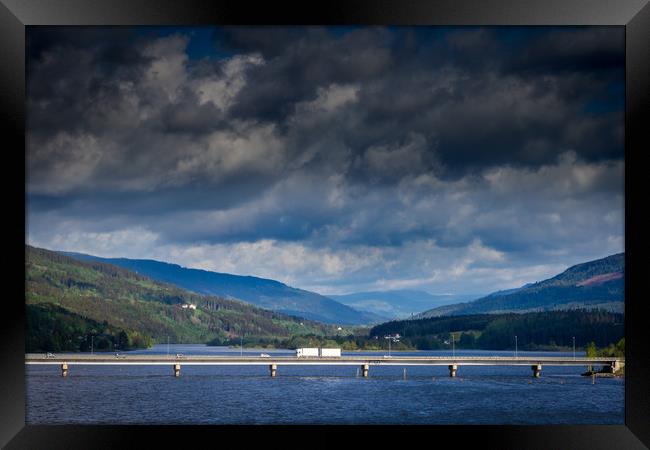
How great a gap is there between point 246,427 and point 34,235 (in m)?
112

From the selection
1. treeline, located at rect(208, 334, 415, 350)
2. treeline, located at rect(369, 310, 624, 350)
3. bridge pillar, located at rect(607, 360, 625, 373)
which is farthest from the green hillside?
bridge pillar, located at rect(607, 360, 625, 373)

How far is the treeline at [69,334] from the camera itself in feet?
257

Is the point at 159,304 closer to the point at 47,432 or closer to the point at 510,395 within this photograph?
the point at 510,395

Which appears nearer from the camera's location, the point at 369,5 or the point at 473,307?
the point at 369,5

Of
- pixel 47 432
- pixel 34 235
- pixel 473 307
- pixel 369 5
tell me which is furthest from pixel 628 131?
pixel 473 307

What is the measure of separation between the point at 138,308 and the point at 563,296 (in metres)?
77.9

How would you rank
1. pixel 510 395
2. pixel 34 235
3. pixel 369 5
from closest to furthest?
pixel 369 5, pixel 510 395, pixel 34 235

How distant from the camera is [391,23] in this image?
11742mm

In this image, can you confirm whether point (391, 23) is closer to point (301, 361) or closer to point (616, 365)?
point (301, 361)

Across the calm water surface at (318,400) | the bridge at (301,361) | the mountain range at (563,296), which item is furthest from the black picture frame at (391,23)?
the mountain range at (563,296)

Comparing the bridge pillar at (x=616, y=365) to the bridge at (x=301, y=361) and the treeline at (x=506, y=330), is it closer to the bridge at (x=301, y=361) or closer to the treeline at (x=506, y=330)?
the bridge at (x=301, y=361)

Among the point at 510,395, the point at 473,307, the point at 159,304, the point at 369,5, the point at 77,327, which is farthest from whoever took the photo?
the point at 473,307

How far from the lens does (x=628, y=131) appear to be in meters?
11.5

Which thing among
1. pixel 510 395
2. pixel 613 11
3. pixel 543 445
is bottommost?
pixel 510 395
